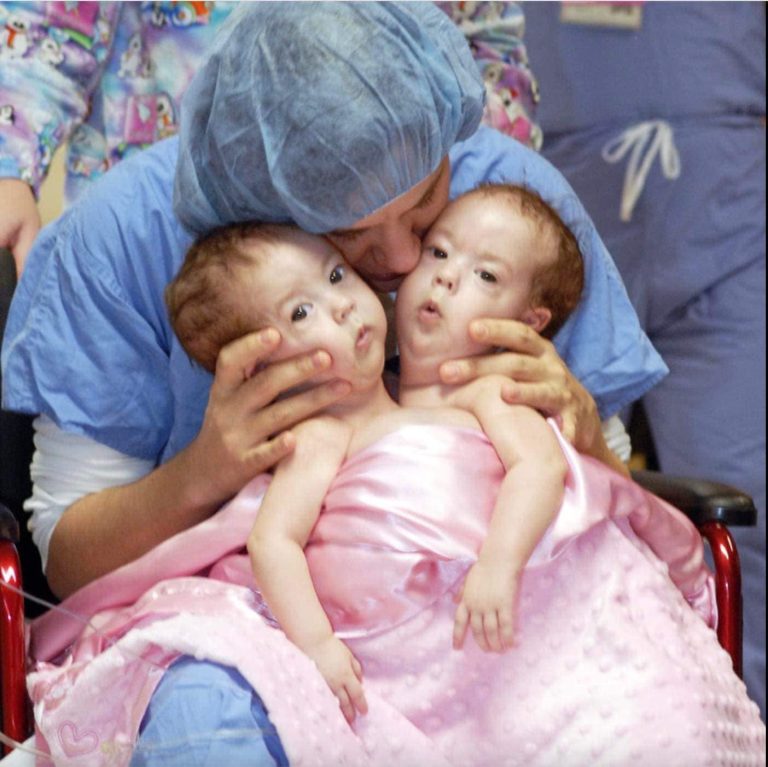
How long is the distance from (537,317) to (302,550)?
36 centimetres

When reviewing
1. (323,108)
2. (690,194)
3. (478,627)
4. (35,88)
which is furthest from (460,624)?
(690,194)

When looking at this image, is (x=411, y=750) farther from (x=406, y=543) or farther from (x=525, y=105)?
(x=525, y=105)

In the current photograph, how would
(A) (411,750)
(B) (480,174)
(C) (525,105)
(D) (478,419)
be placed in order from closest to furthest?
1. (A) (411,750)
2. (D) (478,419)
3. (B) (480,174)
4. (C) (525,105)

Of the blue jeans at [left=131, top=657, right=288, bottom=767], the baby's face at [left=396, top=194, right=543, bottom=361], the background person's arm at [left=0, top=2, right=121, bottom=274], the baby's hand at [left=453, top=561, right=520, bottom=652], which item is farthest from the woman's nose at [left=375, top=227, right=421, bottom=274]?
the background person's arm at [left=0, top=2, right=121, bottom=274]

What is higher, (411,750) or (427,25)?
(427,25)

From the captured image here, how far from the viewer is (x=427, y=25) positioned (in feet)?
3.88

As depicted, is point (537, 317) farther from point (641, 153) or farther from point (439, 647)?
point (641, 153)

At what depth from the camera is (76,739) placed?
3.75ft

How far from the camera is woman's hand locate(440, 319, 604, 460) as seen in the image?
1.25 metres

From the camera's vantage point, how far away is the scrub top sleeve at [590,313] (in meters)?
1.45

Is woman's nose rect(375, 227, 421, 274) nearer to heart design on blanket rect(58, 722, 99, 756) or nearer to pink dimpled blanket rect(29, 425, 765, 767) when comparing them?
pink dimpled blanket rect(29, 425, 765, 767)

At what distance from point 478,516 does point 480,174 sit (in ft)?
1.50

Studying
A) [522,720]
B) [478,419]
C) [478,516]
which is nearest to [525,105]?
[478,419]

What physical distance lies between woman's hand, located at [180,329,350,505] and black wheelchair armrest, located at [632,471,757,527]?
0.38 m
